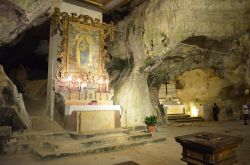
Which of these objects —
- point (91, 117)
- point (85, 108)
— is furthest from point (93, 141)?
point (85, 108)

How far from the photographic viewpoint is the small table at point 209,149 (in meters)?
2.25

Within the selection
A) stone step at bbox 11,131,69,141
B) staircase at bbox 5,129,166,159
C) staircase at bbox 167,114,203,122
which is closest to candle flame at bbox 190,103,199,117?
staircase at bbox 167,114,203,122

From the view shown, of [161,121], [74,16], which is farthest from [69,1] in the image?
[161,121]

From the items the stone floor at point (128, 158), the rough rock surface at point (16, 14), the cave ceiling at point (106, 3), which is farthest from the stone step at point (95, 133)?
the cave ceiling at point (106, 3)

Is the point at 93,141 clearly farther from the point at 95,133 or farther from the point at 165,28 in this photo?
the point at 165,28

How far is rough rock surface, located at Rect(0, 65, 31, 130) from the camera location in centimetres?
754

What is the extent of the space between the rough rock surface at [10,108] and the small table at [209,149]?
267 inches

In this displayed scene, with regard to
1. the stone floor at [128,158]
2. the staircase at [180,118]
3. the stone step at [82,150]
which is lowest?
the stone floor at [128,158]

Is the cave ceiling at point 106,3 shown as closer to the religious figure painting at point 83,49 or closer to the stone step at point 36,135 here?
the religious figure painting at point 83,49

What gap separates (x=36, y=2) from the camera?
8.34 meters

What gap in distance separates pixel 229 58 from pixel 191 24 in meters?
5.44

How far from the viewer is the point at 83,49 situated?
1115 cm

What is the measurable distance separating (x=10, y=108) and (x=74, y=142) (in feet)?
8.46

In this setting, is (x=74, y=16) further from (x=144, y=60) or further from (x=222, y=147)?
(x=222, y=147)
